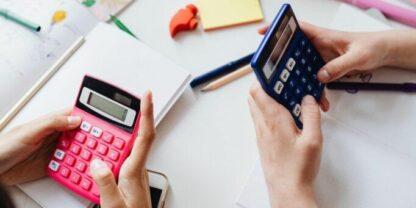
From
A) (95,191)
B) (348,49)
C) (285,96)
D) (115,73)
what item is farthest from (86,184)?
(348,49)

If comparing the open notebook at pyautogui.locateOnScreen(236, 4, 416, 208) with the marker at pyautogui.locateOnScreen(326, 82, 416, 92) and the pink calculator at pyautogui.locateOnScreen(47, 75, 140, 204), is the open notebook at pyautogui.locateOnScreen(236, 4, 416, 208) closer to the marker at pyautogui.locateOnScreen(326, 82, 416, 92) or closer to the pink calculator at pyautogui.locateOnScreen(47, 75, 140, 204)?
the marker at pyautogui.locateOnScreen(326, 82, 416, 92)

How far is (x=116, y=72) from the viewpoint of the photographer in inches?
24.4

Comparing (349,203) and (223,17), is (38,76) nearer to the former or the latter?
(223,17)

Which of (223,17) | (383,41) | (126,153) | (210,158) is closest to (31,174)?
(126,153)

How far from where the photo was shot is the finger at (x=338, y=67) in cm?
56

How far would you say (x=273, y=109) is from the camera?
526 millimetres

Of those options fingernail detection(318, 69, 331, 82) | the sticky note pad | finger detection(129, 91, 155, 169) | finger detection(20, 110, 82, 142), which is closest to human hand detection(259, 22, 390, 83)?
fingernail detection(318, 69, 331, 82)

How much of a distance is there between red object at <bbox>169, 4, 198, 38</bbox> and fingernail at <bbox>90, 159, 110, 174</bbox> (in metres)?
0.23

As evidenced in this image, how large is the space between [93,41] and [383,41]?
418mm

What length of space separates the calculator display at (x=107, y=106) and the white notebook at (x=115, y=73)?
6 cm

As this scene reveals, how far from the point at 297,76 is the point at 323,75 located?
0.04 meters

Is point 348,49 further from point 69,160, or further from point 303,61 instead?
point 69,160

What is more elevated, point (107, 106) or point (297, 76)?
point (297, 76)

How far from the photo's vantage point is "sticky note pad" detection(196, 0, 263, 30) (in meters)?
0.66
